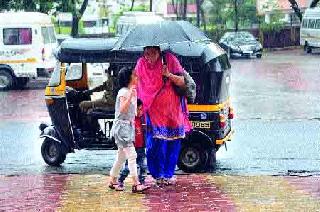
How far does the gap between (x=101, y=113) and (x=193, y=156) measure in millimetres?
1451

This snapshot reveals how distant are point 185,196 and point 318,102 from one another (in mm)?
12596

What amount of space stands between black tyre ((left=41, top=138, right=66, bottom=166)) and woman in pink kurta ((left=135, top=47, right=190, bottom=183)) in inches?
117

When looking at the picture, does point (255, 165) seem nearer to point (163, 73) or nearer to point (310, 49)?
point (163, 73)

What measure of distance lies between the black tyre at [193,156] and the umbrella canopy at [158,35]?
5.20 feet

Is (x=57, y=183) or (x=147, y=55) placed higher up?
(x=147, y=55)

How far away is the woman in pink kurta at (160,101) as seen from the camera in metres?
8.39

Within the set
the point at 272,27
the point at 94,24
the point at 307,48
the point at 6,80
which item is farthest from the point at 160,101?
the point at 94,24

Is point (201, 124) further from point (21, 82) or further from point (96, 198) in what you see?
point (21, 82)

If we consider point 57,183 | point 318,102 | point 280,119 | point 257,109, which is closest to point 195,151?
point 57,183

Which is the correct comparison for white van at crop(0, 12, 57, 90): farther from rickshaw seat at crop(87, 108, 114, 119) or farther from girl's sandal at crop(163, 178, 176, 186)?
girl's sandal at crop(163, 178, 176, 186)

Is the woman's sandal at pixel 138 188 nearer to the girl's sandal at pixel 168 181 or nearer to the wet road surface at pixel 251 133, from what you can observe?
the girl's sandal at pixel 168 181

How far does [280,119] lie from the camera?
1666 centimetres

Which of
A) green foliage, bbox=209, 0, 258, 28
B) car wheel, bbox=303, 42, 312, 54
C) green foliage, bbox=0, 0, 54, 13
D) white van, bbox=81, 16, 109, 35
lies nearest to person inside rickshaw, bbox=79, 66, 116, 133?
green foliage, bbox=0, 0, 54, 13

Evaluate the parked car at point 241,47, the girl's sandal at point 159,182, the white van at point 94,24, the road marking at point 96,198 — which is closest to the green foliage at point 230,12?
the white van at point 94,24
